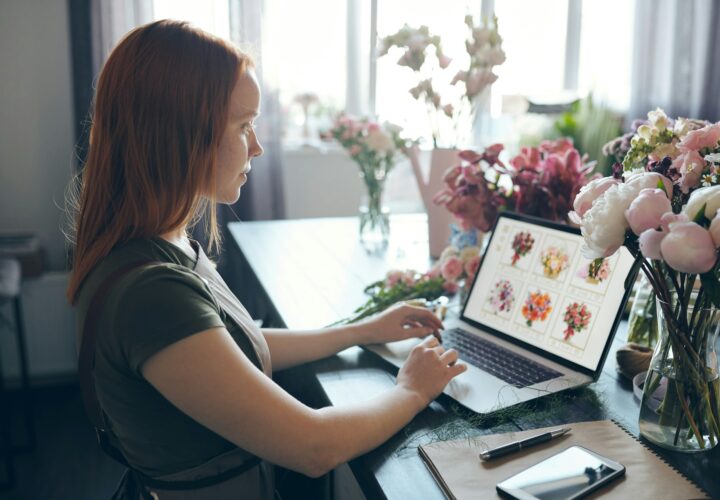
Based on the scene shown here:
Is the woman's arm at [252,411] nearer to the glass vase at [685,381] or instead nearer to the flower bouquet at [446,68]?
the glass vase at [685,381]

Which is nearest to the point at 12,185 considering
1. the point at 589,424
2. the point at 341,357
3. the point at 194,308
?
the point at 341,357

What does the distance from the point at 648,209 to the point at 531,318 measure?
0.48m

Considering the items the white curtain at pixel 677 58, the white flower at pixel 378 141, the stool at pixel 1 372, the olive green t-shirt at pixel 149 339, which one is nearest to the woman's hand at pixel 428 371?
the olive green t-shirt at pixel 149 339

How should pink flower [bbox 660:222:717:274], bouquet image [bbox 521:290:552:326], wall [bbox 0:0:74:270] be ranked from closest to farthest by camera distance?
pink flower [bbox 660:222:717:274]
bouquet image [bbox 521:290:552:326]
wall [bbox 0:0:74:270]

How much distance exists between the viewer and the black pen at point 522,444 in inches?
33.2

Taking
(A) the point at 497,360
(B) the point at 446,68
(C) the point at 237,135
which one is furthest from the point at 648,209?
(B) the point at 446,68

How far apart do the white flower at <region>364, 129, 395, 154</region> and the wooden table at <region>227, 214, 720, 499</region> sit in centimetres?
29

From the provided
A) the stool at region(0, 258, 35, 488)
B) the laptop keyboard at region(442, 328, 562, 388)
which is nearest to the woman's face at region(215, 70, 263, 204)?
the laptop keyboard at region(442, 328, 562, 388)

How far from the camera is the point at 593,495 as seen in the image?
30.2 inches

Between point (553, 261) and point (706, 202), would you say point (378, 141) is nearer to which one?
point (553, 261)

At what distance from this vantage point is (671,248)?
2.38ft

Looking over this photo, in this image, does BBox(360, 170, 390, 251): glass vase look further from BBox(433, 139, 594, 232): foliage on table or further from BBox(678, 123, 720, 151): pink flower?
BBox(678, 123, 720, 151): pink flower

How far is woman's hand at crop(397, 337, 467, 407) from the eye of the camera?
3.25ft

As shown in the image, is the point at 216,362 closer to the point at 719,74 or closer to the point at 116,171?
the point at 116,171
